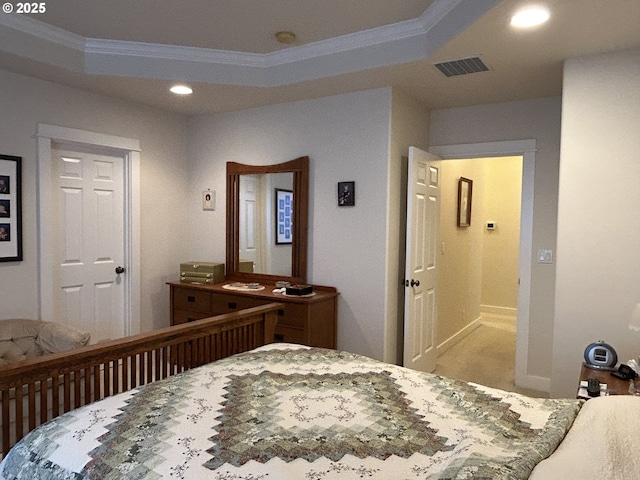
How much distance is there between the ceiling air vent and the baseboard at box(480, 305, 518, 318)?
4534 mm

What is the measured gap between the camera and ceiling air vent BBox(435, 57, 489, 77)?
113 inches

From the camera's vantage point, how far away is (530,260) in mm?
3777

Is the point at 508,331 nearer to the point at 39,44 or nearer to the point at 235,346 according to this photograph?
the point at 235,346

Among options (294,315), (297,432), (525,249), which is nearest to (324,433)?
(297,432)

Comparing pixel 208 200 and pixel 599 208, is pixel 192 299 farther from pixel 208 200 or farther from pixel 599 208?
pixel 599 208

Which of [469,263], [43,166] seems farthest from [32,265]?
[469,263]

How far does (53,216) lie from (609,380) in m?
3.93

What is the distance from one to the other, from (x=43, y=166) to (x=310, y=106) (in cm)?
217

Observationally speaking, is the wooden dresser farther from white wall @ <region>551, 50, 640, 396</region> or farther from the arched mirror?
white wall @ <region>551, 50, 640, 396</region>

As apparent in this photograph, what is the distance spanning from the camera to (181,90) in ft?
12.1

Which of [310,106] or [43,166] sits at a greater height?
[310,106]

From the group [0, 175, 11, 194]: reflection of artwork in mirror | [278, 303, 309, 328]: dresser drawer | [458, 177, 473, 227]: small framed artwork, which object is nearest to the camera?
[0, 175, 11, 194]: reflection of artwork in mirror

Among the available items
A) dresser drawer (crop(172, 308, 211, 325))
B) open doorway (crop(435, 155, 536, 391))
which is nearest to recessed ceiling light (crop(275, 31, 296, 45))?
open doorway (crop(435, 155, 536, 391))

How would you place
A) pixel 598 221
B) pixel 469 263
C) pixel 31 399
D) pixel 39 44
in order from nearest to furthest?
pixel 31 399 → pixel 598 221 → pixel 39 44 → pixel 469 263
